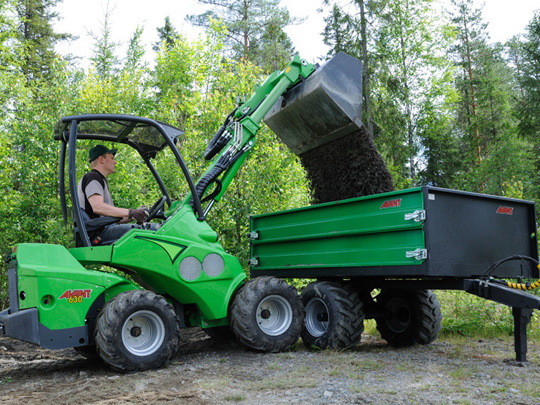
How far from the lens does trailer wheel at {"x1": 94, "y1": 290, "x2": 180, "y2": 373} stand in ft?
15.3

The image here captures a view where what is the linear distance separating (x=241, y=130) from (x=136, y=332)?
Answer: 2761 mm

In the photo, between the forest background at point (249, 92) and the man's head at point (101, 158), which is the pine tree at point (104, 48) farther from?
the man's head at point (101, 158)

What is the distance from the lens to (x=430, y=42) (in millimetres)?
26141

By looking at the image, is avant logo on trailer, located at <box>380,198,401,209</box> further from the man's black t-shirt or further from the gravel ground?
the man's black t-shirt

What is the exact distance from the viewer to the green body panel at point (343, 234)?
5268 millimetres

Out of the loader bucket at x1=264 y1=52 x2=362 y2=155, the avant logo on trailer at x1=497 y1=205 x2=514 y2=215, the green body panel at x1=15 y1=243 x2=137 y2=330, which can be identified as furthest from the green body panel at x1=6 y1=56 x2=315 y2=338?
the avant logo on trailer at x1=497 y1=205 x2=514 y2=215

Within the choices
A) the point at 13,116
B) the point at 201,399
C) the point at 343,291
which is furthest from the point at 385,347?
the point at 13,116

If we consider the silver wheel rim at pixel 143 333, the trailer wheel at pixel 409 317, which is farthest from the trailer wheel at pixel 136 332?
the trailer wheel at pixel 409 317

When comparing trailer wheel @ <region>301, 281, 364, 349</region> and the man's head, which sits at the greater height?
the man's head

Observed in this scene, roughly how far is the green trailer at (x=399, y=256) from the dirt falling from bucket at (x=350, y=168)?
98 cm

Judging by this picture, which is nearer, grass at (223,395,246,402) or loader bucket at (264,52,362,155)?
grass at (223,395,246,402)

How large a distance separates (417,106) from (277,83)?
21.2 meters

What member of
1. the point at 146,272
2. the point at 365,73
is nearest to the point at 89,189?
the point at 146,272

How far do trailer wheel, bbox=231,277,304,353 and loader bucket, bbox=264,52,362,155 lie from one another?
235cm
